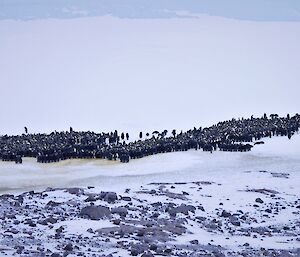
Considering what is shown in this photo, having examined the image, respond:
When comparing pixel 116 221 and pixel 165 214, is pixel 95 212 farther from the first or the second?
pixel 165 214

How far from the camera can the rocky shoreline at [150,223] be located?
17281mm

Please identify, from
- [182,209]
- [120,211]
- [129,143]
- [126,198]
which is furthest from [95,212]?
[129,143]

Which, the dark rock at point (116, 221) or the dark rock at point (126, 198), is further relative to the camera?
the dark rock at point (126, 198)

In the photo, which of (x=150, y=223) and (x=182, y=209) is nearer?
(x=150, y=223)

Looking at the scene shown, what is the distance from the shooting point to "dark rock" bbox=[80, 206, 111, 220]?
816 inches

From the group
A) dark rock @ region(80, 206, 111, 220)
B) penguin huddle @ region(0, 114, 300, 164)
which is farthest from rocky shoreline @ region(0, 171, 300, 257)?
penguin huddle @ region(0, 114, 300, 164)

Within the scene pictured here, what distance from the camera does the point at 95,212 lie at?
20.9 metres

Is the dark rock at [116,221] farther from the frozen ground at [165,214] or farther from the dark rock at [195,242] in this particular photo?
the dark rock at [195,242]

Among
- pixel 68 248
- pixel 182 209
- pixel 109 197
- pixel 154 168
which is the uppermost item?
pixel 154 168

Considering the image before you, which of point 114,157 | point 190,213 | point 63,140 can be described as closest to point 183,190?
point 190,213

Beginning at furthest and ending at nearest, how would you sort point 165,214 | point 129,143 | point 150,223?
point 129,143 → point 165,214 → point 150,223

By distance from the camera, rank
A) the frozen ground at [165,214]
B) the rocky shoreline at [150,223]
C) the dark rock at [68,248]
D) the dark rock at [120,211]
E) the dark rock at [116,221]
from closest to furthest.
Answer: the dark rock at [68,248] → the rocky shoreline at [150,223] → the frozen ground at [165,214] → the dark rock at [116,221] → the dark rock at [120,211]

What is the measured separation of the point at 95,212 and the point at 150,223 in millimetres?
1925

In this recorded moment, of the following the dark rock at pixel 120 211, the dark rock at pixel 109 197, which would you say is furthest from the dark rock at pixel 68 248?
the dark rock at pixel 109 197
